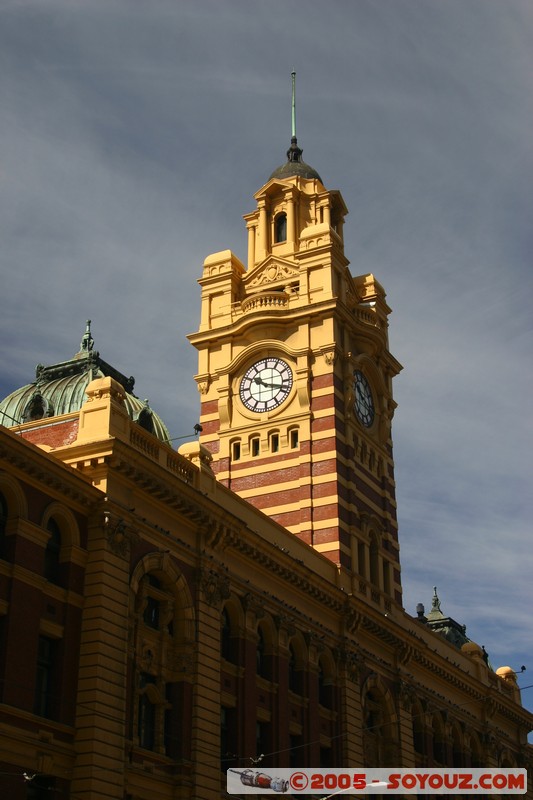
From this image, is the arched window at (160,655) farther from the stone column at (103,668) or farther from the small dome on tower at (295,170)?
the small dome on tower at (295,170)

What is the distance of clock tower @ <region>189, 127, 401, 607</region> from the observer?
209 feet

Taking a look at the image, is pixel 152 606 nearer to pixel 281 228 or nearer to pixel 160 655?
pixel 160 655

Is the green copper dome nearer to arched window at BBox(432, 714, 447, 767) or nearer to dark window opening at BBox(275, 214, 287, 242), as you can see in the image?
dark window opening at BBox(275, 214, 287, 242)

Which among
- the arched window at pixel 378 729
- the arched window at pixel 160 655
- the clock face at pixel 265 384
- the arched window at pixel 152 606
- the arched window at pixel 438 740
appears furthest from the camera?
the arched window at pixel 438 740

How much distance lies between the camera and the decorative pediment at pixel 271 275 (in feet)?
231

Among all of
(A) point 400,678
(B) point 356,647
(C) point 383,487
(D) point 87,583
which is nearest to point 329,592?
(B) point 356,647

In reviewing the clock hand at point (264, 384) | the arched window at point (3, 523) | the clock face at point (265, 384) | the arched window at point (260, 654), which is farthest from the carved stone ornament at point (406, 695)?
the arched window at point (3, 523)

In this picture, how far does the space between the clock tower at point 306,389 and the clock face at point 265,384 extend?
0.18ft

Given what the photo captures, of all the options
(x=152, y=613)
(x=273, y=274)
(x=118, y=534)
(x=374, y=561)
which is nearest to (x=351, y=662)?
(x=374, y=561)

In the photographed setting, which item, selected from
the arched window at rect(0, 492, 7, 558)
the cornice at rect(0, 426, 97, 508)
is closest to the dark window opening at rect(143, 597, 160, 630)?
the cornice at rect(0, 426, 97, 508)

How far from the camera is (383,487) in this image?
6962 centimetres

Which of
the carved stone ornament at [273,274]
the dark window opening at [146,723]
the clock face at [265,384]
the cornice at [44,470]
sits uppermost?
the carved stone ornament at [273,274]

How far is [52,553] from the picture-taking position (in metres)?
40.8

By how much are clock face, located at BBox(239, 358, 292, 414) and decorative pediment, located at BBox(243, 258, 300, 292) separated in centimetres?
532
